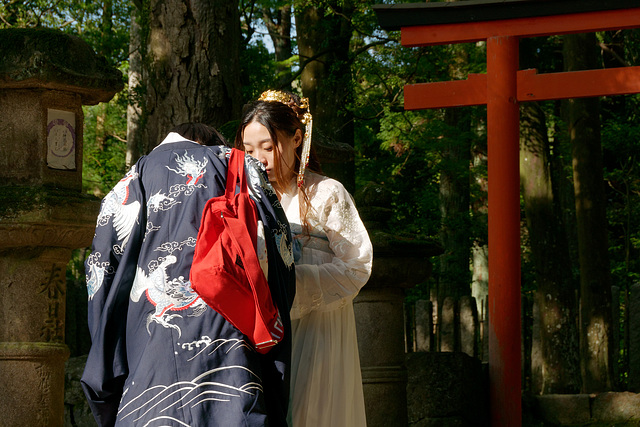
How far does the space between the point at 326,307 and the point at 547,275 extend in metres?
6.38

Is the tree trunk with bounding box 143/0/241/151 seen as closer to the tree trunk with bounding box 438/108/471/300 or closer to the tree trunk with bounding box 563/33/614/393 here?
the tree trunk with bounding box 563/33/614/393

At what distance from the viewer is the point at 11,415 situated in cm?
396

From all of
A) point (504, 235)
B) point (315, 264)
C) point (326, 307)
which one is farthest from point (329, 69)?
point (326, 307)

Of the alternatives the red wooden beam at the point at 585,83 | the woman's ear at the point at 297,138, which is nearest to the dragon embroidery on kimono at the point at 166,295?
the woman's ear at the point at 297,138

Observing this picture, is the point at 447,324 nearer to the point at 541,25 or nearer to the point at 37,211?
the point at 541,25

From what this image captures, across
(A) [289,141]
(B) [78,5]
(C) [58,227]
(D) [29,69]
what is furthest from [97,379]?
(B) [78,5]

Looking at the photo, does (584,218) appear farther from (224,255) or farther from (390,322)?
(224,255)

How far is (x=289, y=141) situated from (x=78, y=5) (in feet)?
34.5

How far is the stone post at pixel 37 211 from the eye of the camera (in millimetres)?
3963

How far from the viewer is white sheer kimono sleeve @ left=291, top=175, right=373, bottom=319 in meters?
2.89

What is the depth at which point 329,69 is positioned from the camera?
30.0 feet

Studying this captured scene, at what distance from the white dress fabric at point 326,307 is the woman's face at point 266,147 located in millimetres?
117

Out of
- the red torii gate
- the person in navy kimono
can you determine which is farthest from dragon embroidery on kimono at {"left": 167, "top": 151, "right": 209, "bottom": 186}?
the red torii gate

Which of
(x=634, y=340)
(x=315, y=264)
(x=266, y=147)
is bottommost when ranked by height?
(x=634, y=340)
